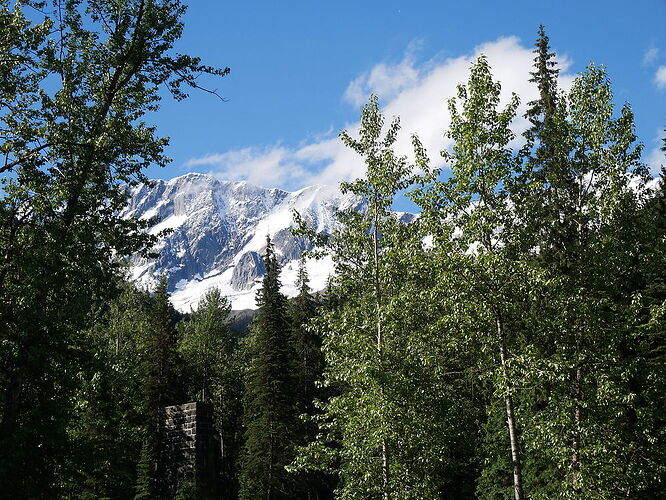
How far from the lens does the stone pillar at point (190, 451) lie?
2067cm

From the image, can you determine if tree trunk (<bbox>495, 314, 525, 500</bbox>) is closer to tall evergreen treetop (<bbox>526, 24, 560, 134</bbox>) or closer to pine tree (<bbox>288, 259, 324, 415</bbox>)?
tall evergreen treetop (<bbox>526, 24, 560, 134</bbox>)

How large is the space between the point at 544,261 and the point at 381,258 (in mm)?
4553

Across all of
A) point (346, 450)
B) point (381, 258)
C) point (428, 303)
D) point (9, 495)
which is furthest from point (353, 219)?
point (9, 495)

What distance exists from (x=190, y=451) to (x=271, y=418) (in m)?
11.0

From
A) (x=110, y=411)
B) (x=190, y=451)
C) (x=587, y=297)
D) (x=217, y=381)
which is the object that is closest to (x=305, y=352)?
(x=110, y=411)

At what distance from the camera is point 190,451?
21.0m

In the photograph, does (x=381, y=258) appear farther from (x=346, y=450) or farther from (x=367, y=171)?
(x=346, y=450)

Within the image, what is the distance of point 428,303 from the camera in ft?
46.4

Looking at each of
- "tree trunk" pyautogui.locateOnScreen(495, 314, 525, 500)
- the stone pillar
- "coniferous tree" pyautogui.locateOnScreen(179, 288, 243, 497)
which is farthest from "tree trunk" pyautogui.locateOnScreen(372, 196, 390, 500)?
"coniferous tree" pyautogui.locateOnScreen(179, 288, 243, 497)

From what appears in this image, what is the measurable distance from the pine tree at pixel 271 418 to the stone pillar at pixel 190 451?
339 inches

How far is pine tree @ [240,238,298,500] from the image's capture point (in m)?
30.9

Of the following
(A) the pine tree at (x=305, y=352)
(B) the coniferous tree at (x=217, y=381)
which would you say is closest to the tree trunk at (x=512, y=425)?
(A) the pine tree at (x=305, y=352)

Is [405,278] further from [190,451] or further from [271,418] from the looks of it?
[271,418]

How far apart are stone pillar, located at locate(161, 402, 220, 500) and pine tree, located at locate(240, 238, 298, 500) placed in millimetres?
8601
